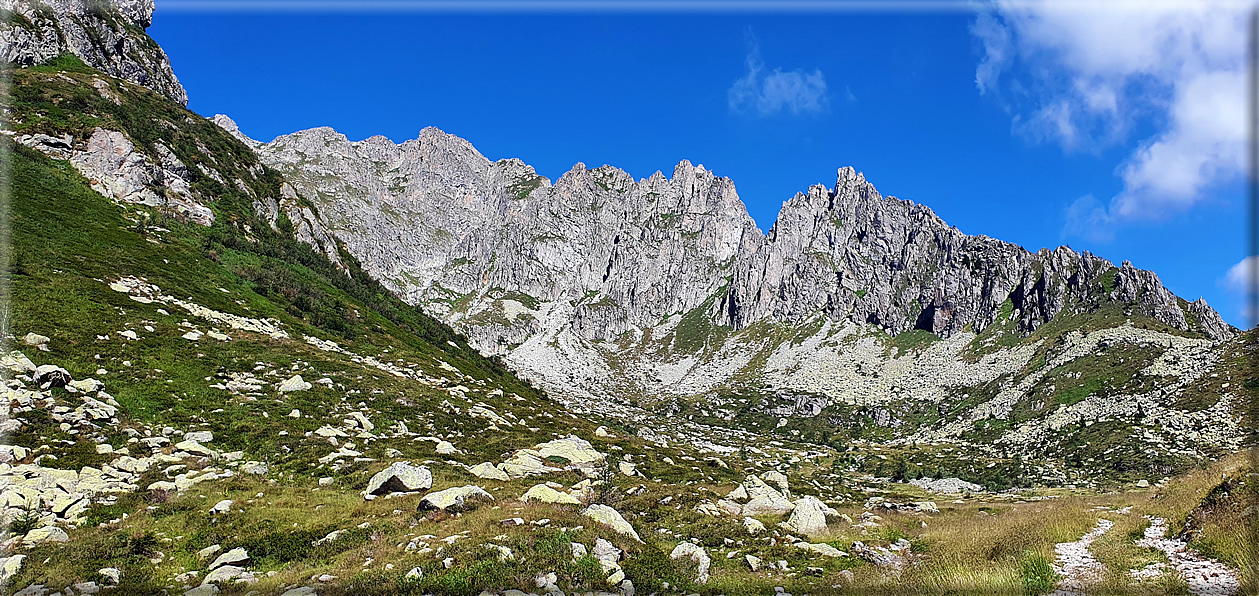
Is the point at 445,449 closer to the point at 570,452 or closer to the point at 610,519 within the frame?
the point at 570,452

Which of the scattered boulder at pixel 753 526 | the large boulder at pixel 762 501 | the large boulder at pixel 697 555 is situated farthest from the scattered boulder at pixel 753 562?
the large boulder at pixel 762 501

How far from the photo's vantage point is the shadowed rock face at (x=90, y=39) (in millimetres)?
76438

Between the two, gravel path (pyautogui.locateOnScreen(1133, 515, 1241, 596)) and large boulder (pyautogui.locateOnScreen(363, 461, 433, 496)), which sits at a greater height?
gravel path (pyautogui.locateOnScreen(1133, 515, 1241, 596))

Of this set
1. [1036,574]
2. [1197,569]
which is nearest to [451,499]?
[1036,574]

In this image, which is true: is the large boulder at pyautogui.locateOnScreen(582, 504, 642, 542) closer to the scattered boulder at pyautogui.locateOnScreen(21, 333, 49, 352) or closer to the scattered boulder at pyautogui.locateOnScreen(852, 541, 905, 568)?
the scattered boulder at pyautogui.locateOnScreen(852, 541, 905, 568)

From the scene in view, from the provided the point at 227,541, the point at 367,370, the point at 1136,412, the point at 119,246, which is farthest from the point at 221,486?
the point at 1136,412

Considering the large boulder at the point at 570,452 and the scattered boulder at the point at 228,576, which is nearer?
the scattered boulder at the point at 228,576

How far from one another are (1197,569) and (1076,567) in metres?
2.00

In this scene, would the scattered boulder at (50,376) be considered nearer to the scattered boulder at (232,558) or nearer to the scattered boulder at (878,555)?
the scattered boulder at (232,558)

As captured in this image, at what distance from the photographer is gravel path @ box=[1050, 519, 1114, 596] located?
437 inches

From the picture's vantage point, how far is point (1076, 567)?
40.9 ft

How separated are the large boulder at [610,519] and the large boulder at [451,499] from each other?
150 inches

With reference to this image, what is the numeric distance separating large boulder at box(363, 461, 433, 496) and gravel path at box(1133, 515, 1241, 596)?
20400 mm

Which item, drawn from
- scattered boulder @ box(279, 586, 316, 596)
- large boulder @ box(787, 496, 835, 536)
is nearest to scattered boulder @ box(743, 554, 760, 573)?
large boulder @ box(787, 496, 835, 536)
